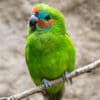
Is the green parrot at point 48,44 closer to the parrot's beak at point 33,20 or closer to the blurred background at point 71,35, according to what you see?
the parrot's beak at point 33,20

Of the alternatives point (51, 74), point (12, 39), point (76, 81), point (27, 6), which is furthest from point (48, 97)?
point (27, 6)

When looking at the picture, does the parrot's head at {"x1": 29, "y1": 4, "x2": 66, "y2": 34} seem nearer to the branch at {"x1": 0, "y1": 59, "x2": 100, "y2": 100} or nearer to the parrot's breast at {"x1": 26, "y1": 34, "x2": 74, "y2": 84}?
the parrot's breast at {"x1": 26, "y1": 34, "x2": 74, "y2": 84}

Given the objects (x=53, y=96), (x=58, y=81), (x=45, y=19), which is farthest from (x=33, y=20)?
(x=53, y=96)

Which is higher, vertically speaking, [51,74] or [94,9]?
[94,9]

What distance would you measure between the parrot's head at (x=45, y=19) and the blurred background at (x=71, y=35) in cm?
152

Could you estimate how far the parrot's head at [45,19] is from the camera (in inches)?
114

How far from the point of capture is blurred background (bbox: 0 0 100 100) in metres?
4.39

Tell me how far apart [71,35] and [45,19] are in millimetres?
1878

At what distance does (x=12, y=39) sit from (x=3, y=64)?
35 centimetres

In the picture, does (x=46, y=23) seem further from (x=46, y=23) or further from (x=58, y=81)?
(x=58, y=81)

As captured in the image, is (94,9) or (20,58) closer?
(20,58)

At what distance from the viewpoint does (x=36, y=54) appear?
2.97 m

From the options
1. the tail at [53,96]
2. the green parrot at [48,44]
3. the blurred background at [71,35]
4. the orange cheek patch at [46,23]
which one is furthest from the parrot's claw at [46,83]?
the blurred background at [71,35]

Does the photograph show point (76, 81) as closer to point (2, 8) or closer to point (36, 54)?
point (2, 8)
